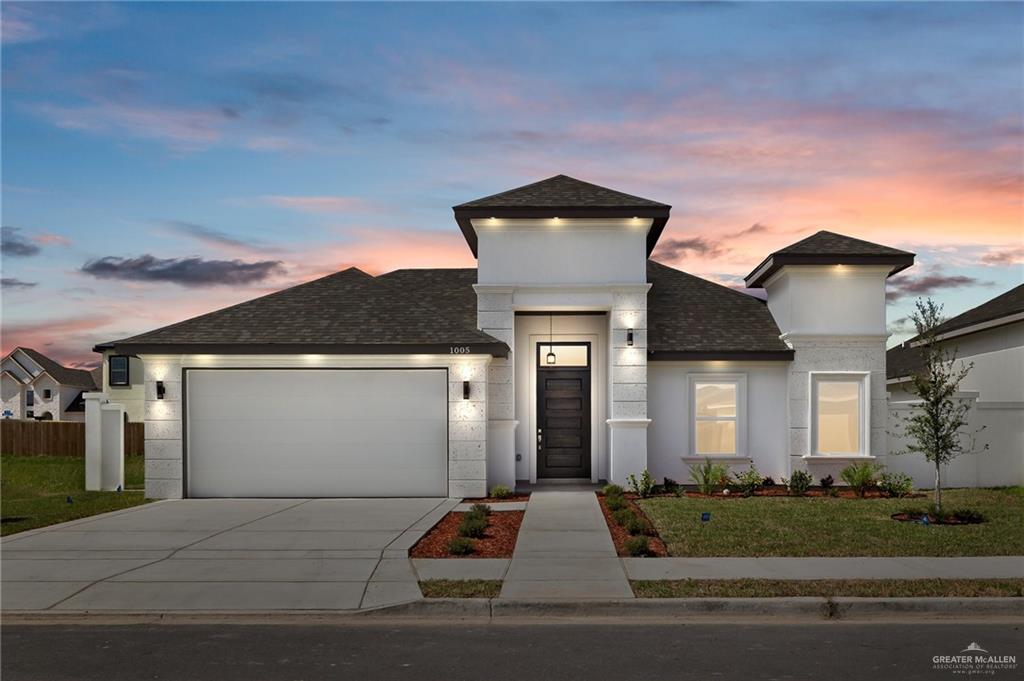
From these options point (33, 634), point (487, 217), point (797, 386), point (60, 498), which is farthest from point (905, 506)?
point (60, 498)

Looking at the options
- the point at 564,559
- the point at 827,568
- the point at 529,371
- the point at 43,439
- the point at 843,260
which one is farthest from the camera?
the point at 43,439

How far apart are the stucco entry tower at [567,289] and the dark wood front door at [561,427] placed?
135 cm

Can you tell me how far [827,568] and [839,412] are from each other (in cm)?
1019

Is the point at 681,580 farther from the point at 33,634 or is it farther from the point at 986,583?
the point at 33,634

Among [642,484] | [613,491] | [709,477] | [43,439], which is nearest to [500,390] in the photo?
[613,491]

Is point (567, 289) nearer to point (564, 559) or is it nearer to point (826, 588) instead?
point (564, 559)

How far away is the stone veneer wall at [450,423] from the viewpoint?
1775cm

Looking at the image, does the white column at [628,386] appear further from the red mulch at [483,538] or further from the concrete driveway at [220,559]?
the concrete driveway at [220,559]

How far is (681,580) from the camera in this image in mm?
9594

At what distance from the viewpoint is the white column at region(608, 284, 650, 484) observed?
61.8 ft

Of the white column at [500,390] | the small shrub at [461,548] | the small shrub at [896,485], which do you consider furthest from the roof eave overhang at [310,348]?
the small shrub at [896,485]

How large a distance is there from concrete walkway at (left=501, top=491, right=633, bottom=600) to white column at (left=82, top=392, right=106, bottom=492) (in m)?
10.2

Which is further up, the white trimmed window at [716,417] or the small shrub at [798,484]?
the white trimmed window at [716,417]

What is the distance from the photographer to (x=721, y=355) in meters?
19.5
